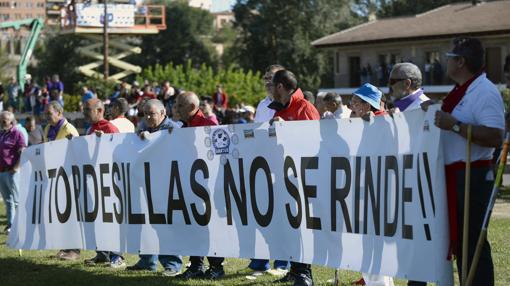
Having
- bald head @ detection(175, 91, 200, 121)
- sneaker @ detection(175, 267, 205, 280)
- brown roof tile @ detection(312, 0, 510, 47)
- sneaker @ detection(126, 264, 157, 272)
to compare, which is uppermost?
brown roof tile @ detection(312, 0, 510, 47)

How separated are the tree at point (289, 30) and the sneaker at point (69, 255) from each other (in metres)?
75.7

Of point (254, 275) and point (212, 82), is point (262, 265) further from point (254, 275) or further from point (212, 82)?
point (212, 82)

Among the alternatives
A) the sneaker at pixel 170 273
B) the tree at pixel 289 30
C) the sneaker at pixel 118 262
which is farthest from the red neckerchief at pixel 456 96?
the tree at pixel 289 30

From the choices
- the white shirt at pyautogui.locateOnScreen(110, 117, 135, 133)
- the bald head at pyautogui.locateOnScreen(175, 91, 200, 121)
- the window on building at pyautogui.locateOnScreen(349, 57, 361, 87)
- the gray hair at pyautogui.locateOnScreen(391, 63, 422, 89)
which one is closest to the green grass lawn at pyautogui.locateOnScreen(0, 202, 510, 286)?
the white shirt at pyautogui.locateOnScreen(110, 117, 135, 133)

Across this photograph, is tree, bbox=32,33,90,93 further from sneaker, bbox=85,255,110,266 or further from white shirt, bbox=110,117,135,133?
sneaker, bbox=85,255,110,266

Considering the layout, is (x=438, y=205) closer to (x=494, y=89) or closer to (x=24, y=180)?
(x=494, y=89)

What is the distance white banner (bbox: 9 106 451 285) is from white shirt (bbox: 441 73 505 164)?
106mm

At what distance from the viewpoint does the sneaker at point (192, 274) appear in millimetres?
10570

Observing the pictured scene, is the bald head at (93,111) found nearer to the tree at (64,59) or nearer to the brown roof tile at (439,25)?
the brown roof tile at (439,25)

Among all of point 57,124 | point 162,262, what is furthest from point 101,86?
point 162,262

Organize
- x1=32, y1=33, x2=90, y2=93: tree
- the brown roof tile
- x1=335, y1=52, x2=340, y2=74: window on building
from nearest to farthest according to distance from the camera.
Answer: the brown roof tile → x1=335, y1=52, x2=340, y2=74: window on building → x1=32, y1=33, x2=90, y2=93: tree

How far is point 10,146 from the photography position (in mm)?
15641

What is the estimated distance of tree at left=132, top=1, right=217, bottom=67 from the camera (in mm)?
99500

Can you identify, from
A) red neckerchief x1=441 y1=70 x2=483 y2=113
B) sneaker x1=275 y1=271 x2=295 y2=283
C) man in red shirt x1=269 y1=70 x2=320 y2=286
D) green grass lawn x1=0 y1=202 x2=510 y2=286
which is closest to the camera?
red neckerchief x1=441 y1=70 x2=483 y2=113
